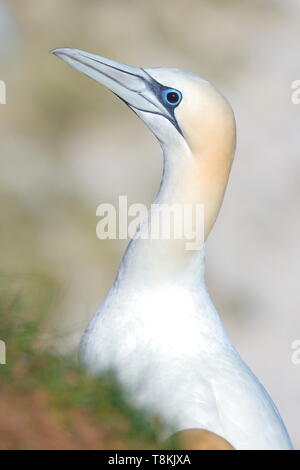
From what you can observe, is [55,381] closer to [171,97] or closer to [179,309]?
[179,309]

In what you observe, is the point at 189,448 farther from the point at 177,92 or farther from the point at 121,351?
the point at 177,92

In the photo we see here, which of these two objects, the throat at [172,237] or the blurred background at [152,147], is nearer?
the throat at [172,237]

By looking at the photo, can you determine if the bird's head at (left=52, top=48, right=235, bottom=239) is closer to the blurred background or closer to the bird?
the bird

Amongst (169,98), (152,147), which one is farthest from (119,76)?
(152,147)

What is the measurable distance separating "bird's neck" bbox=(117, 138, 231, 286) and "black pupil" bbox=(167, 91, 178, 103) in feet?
0.80

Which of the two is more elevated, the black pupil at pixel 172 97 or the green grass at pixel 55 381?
the black pupil at pixel 172 97

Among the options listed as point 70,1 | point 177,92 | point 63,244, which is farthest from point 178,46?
point 177,92

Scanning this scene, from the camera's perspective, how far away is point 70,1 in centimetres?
1655

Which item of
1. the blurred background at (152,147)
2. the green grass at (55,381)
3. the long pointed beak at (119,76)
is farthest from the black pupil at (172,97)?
the blurred background at (152,147)

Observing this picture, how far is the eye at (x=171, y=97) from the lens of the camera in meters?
5.54

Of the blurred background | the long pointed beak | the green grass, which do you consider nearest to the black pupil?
the long pointed beak

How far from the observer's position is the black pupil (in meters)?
5.55

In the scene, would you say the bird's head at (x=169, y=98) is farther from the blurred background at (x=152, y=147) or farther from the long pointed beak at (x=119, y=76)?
the blurred background at (x=152, y=147)

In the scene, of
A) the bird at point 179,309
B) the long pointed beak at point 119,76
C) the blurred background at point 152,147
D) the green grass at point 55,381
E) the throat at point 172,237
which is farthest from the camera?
the blurred background at point 152,147
